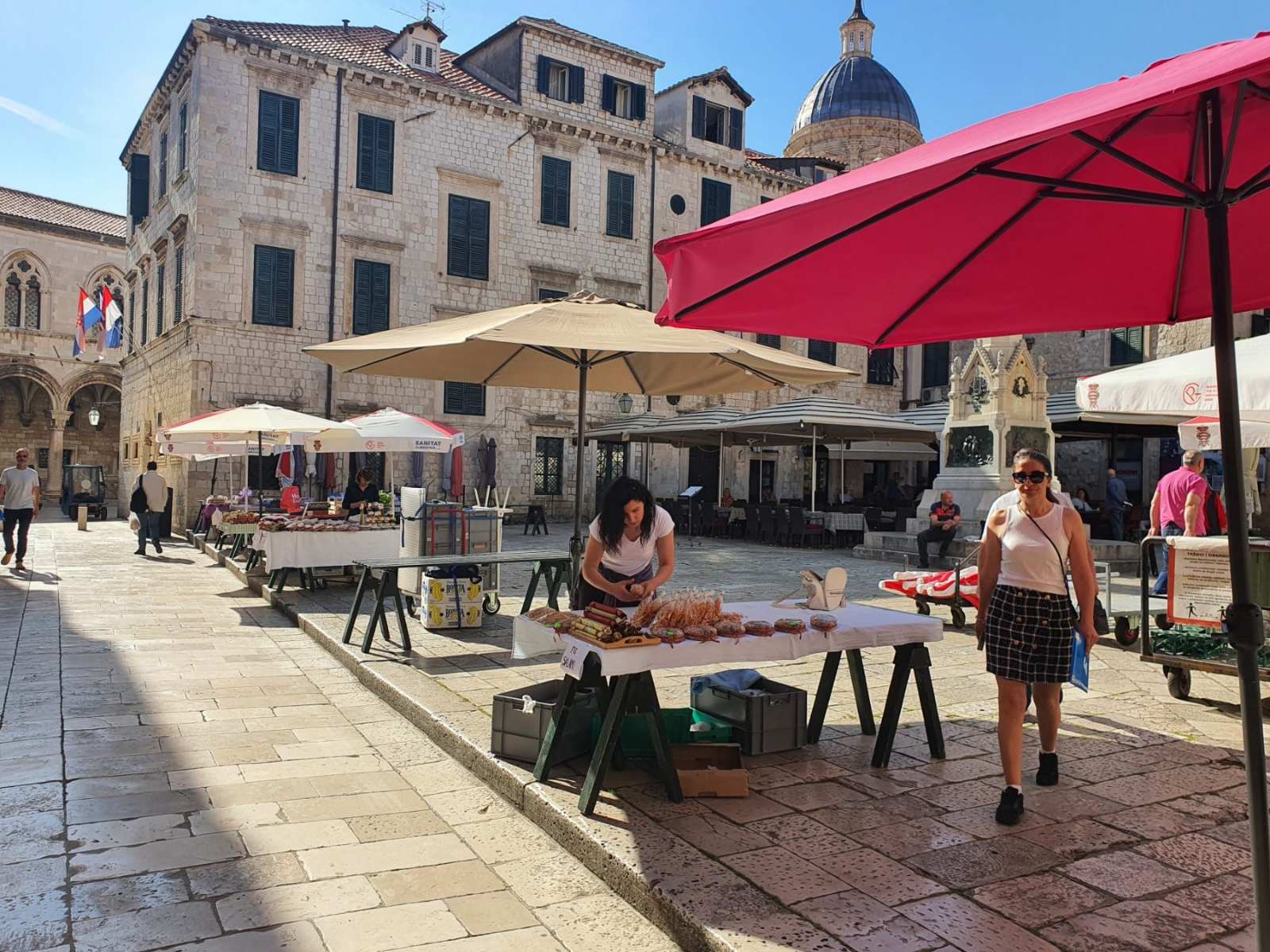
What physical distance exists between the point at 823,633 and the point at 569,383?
386cm

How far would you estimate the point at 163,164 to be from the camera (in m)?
23.9

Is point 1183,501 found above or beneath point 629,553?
above

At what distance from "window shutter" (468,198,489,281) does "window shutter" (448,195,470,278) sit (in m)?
0.10

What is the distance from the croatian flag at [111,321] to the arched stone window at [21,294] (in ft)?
45.8

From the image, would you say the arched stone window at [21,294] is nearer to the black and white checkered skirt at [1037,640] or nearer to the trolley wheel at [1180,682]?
the trolley wheel at [1180,682]

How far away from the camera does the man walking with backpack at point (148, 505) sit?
15844 millimetres

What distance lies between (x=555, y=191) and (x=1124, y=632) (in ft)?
68.5

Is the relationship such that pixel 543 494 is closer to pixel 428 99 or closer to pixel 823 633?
pixel 428 99

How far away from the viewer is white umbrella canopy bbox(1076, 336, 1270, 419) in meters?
5.58

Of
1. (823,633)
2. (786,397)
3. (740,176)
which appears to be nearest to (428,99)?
(740,176)

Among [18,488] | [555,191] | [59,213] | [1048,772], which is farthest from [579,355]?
[59,213]

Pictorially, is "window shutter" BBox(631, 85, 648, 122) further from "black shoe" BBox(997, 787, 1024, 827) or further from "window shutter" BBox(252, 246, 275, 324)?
"black shoe" BBox(997, 787, 1024, 827)

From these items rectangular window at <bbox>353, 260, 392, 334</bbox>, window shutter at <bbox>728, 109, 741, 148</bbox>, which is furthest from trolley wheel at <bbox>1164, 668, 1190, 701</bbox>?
window shutter at <bbox>728, 109, 741, 148</bbox>

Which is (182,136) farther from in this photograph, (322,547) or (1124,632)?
(1124,632)
